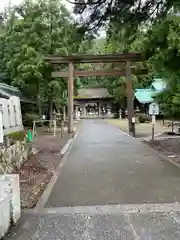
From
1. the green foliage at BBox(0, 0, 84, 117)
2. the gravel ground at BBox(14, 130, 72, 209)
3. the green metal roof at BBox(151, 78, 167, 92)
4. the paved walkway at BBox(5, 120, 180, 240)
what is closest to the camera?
the paved walkway at BBox(5, 120, 180, 240)

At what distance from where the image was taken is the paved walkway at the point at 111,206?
5.04 metres

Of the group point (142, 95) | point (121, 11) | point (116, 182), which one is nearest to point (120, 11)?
point (121, 11)

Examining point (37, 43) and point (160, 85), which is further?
point (160, 85)

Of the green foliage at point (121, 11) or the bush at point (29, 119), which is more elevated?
the green foliage at point (121, 11)

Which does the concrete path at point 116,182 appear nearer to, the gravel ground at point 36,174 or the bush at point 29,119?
the gravel ground at point 36,174

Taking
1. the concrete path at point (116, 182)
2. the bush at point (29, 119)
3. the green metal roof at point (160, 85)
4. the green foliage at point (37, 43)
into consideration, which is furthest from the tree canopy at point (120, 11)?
the bush at point (29, 119)

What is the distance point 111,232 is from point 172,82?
11401 mm

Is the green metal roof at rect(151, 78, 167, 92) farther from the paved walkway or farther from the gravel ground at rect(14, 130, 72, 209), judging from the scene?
the paved walkway

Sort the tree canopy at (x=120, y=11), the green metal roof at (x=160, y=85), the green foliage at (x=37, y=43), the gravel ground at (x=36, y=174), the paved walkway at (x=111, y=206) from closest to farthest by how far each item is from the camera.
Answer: the paved walkway at (x=111, y=206)
the gravel ground at (x=36, y=174)
the tree canopy at (x=120, y=11)
the green metal roof at (x=160, y=85)
the green foliage at (x=37, y=43)

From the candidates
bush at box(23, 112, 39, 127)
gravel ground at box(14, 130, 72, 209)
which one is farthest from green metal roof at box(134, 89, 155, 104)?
gravel ground at box(14, 130, 72, 209)

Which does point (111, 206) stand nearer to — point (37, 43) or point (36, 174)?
point (36, 174)

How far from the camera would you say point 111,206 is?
21.1 ft

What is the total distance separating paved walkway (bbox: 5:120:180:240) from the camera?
16.5ft

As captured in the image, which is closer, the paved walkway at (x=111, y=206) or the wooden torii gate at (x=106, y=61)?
the paved walkway at (x=111, y=206)
